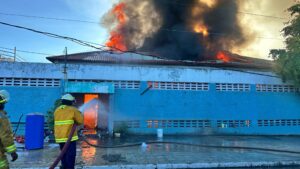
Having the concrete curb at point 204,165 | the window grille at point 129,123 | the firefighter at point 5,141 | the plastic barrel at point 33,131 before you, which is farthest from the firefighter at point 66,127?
the window grille at point 129,123

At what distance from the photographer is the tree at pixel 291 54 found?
1452 centimetres

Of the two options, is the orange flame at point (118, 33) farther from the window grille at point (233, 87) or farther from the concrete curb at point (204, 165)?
the concrete curb at point (204, 165)

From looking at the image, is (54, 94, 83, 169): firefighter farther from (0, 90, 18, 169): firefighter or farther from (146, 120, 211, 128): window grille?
(146, 120, 211, 128): window grille

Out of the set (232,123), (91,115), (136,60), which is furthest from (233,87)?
(91,115)

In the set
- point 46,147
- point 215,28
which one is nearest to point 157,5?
point 215,28

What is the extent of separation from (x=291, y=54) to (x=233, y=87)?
3.52 metres

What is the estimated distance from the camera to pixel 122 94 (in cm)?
1412

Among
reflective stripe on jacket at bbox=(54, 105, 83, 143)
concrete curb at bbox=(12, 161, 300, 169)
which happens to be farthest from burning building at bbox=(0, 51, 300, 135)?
reflective stripe on jacket at bbox=(54, 105, 83, 143)

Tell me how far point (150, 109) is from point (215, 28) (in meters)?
13.1

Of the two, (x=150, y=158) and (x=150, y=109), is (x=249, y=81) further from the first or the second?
(x=150, y=158)

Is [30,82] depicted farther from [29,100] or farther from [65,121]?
[65,121]

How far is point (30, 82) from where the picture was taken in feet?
43.3

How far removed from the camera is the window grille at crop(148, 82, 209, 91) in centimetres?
1450

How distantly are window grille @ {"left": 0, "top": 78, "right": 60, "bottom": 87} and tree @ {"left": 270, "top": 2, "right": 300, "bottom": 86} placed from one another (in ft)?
39.6
